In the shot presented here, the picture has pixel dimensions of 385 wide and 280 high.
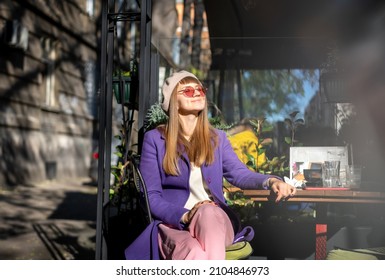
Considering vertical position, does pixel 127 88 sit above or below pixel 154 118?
above

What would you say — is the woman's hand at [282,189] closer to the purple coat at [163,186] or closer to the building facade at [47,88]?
the purple coat at [163,186]

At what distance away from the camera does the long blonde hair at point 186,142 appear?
8.65ft

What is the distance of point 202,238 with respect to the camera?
2.30 metres

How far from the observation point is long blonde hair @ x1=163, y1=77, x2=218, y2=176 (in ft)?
8.65

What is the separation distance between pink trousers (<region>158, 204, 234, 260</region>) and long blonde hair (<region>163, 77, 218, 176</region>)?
1.12 ft

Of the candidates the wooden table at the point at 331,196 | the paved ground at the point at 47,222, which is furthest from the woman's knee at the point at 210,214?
the paved ground at the point at 47,222

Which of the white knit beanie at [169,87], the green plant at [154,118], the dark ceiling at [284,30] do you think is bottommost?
the green plant at [154,118]

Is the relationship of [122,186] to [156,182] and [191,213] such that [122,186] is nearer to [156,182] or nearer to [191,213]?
[156,182]

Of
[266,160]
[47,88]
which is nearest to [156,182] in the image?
[266,160]

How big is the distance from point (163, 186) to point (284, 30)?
9.57ft

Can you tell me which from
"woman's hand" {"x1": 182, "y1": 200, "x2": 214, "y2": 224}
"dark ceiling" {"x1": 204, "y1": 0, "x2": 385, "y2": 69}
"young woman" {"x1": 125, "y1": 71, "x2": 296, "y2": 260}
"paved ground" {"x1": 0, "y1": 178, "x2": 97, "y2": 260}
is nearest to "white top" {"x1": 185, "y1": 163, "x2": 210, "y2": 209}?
"young woman" {"x1": 125, "y1": 71, "x2": 296, "y2": 260}

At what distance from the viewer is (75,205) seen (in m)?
9.06

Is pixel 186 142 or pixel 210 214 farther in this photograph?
pixel 186 142
